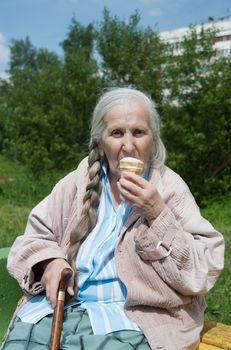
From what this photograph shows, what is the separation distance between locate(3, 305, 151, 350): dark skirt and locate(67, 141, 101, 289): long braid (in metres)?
0.22

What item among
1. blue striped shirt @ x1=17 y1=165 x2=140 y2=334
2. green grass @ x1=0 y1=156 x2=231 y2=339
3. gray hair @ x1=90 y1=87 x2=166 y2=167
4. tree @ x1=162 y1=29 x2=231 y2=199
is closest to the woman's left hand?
blue striped shirt @ x1=17 y1=165 x2=140 y2=334

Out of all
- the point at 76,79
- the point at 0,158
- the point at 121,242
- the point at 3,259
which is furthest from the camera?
the point at 0,158

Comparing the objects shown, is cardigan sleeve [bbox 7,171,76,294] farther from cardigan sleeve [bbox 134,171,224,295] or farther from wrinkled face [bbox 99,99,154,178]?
cardigan sleeve [bbox 134,171,224,295]

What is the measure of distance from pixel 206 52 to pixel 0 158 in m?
10.2

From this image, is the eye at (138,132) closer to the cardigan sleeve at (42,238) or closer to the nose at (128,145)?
the nose at (128,145)

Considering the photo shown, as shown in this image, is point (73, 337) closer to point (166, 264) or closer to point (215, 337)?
point (166, 264)

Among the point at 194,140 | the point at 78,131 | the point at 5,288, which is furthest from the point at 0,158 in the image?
the point at 5,288

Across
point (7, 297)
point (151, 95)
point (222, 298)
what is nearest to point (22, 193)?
point (151, 95)

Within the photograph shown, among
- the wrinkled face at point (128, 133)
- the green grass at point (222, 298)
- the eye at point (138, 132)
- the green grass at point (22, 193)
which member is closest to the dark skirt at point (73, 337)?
the wrinkled face at point (128, 133)

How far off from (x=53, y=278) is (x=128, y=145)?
0.63 meters

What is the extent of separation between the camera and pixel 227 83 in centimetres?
965

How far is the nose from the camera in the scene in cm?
219

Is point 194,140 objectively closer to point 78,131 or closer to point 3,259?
point 78,131

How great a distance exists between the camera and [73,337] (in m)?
1.99
